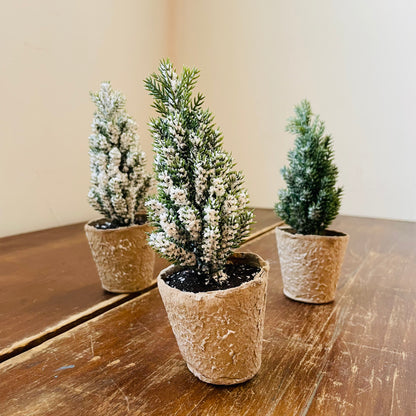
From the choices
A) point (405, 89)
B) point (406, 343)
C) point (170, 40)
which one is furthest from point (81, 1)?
point (406, 343)

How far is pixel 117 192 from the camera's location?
84 cm

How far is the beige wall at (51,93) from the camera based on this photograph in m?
1.44

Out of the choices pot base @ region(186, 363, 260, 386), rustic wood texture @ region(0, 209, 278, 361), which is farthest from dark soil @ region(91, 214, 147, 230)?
pot base @ region(186, 363, 260, 386)

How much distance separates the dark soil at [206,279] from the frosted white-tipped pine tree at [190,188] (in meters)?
0.01

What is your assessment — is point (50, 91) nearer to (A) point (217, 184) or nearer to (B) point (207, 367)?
(A) point (217, 184)

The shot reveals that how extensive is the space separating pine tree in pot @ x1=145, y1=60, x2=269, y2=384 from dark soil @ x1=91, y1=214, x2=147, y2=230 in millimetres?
328

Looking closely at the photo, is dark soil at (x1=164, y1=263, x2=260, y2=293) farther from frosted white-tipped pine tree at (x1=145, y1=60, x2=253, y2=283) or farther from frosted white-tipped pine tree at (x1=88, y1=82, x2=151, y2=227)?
frosted white-tipped pine tree at (x1=88, y1=82, x2=151, y2=227)

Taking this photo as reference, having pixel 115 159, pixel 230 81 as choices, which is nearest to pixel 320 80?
pixel 230 81

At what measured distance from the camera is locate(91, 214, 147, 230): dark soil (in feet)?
2.92

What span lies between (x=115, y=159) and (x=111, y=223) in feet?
0.50

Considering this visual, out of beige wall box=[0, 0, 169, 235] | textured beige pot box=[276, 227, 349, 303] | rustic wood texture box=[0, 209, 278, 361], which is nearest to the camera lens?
rustic wood texture box=[0, 209, 278, 361]

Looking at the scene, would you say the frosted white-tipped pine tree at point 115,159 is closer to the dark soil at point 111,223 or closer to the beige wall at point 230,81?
the dark soil at point 111,223

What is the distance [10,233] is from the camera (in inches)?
58.8

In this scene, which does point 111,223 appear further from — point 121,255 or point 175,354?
point 175,354
